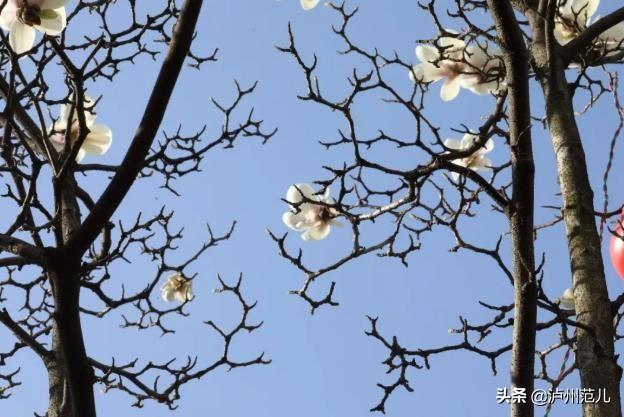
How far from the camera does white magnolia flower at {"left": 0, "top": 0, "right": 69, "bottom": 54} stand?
2248 millimetres

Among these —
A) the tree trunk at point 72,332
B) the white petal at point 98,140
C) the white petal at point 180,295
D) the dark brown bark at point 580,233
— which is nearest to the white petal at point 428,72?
the dark brown bark at point 580,233

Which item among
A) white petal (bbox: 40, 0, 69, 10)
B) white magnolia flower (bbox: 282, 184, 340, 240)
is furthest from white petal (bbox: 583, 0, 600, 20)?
white petal (bbox: 40, 0, 69, 10)

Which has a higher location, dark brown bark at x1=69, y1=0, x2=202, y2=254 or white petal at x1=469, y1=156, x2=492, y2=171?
white petal at x1=469, y1=156, x2=492, y2=171

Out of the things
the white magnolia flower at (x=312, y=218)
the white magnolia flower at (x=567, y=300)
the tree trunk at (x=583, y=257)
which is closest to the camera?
the tree trunk at (x=583, y=257)

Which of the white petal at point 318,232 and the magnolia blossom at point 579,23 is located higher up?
the magnolia blossom at point 579,23

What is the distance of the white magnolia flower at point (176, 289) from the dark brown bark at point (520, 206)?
2006 mm

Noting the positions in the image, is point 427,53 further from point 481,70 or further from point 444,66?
point 481,70

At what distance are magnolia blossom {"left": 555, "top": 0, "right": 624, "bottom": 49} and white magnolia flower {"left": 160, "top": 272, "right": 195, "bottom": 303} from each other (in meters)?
1.83

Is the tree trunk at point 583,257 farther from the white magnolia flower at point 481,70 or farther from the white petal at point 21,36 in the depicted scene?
the white petal at point 21,36

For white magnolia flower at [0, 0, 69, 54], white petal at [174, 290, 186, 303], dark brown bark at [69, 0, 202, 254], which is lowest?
Result: dark brown bark at [69, 0, 202, 254]

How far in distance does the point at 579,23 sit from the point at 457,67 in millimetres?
432

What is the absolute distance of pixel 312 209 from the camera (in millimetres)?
2904

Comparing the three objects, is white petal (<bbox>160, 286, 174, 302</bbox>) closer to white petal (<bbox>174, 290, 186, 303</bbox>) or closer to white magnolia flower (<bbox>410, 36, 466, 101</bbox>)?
white petal (<bbox>174, 290, 186, 303</bbox>)

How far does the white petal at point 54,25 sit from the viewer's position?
7.47 ft
